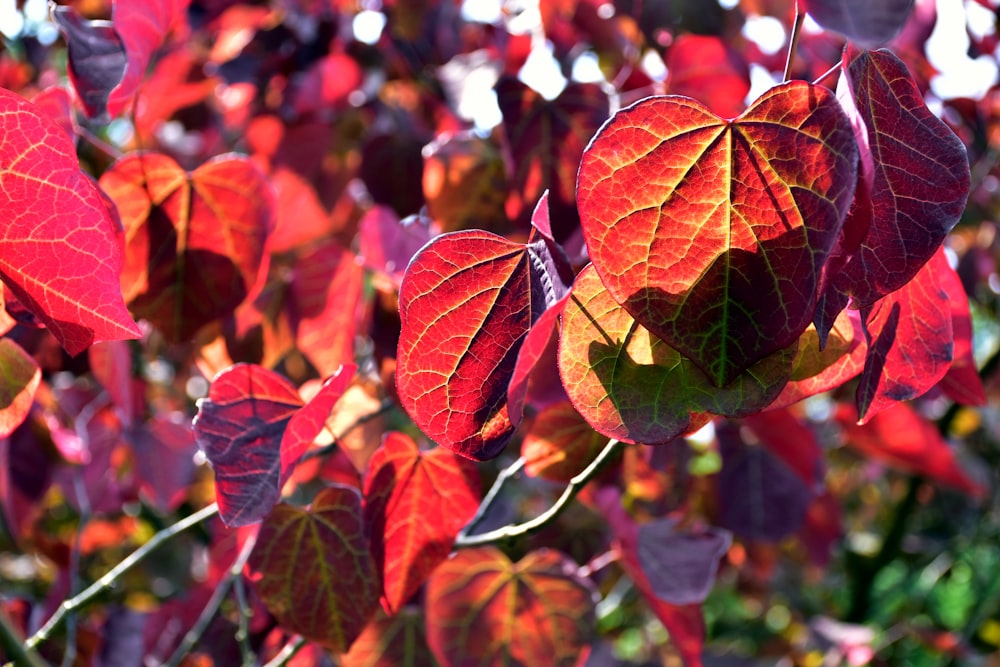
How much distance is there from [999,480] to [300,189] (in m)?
2.35

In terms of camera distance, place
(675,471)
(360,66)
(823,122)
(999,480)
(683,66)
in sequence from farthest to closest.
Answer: (999,480), (360,66), (675,471), (683,66), (823,122)

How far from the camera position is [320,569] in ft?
2.61

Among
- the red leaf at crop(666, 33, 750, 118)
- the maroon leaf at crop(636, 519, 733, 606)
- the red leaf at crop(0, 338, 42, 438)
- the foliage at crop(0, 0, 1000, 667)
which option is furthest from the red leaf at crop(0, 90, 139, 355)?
the red leaf at crop(666, 33, 750, 118)

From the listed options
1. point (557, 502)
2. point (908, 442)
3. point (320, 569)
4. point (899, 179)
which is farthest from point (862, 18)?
point (908, 442)

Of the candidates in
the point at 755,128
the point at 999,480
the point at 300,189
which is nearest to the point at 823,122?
the point at 755,128

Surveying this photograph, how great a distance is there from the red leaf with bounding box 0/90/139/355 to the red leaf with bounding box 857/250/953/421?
1.63ft

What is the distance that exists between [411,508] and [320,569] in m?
0.10

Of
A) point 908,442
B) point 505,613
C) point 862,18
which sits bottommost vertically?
point 908,442

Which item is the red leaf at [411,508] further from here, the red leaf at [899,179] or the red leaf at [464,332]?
the red leaf at [899,179]

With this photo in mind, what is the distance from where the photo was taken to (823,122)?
505mm

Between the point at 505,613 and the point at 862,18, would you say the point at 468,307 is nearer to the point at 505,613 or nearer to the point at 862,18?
the point at 862,18

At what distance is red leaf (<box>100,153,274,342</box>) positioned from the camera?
0.94 m

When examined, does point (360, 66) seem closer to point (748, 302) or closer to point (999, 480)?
point (748, 302)

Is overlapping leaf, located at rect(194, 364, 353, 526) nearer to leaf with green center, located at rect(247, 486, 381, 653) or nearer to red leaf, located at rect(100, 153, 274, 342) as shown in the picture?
leaf with green center, located at rect(247, 486, 381, 653)
